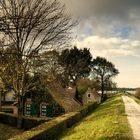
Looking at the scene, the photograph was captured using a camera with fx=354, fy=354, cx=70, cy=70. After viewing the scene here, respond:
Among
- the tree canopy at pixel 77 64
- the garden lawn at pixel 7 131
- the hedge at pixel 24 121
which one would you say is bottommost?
the garden lawn at pixel 7 131

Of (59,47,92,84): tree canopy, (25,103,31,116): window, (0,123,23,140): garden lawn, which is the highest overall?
(59,47,92,84): tree canopy

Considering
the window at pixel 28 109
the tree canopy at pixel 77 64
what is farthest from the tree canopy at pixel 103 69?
the window at pixel 28 109

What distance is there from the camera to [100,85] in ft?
424

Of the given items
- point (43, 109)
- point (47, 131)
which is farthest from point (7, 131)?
point (43, 109)

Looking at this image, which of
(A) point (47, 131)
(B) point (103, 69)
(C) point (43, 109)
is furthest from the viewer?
(B) point (103, 69)

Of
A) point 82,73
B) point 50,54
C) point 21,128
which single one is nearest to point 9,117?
point 21,128

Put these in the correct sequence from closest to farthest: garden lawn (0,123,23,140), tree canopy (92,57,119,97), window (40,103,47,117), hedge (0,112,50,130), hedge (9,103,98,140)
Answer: hedge (9,103,98,140) → garden lawn (0,123,23,140) → hedge (0,112,50,130) → window (40,103,47,117) → tree canopy (92,57,119,97)

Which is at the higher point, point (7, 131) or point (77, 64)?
point (77, 64)

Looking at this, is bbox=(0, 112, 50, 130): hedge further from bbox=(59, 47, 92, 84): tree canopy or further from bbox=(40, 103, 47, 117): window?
bbox=(59, 47, 92, 84): tree canopy

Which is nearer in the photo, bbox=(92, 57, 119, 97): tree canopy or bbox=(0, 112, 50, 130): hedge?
bbox=(0, 112, 50, 130): hedge

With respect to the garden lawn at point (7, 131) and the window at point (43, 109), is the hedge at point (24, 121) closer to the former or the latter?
the garden lawn at point (7, 131)

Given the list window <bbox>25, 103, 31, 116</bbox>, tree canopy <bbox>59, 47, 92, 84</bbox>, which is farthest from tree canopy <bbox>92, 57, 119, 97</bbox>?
window <bbox>25, 103, 31, 116</bbox>

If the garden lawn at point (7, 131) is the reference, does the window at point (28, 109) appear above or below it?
above

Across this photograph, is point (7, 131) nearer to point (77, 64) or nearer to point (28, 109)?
point (28, 109)
